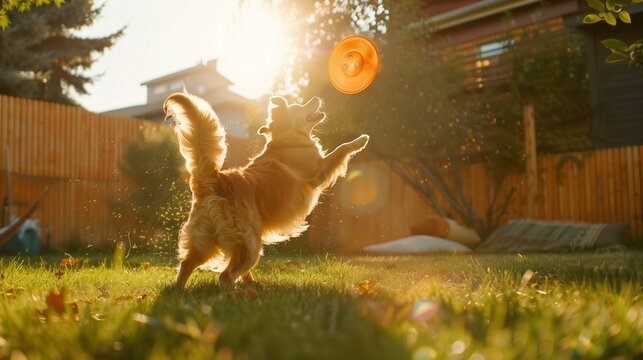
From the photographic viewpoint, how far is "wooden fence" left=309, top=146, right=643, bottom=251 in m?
11.0

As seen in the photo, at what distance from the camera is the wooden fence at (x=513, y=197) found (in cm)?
1095

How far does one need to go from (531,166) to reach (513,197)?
0.87 meters

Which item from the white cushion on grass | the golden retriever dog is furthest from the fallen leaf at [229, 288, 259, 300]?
the white cushion on grass

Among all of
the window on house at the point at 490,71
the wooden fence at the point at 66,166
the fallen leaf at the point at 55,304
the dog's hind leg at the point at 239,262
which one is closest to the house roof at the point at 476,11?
the window on house at the point at 490,71

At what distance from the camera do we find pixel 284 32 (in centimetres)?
1161

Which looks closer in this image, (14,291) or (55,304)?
(55,304)

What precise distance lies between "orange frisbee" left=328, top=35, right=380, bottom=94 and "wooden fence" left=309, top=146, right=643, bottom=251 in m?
4.73

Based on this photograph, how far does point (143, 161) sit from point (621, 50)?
880 cm

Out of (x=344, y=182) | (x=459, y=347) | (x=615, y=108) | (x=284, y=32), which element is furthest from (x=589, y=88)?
(x=459, y=347)

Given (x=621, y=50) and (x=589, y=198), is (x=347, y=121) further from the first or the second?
(x=621, y=50)

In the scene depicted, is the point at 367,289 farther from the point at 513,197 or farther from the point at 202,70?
the point at 202,70

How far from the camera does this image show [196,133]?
4168 mm

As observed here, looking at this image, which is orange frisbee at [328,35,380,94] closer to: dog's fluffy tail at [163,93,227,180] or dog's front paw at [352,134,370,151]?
dog's front paw at [352,134,370,151]

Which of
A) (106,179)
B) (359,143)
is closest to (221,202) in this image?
(359,143)
